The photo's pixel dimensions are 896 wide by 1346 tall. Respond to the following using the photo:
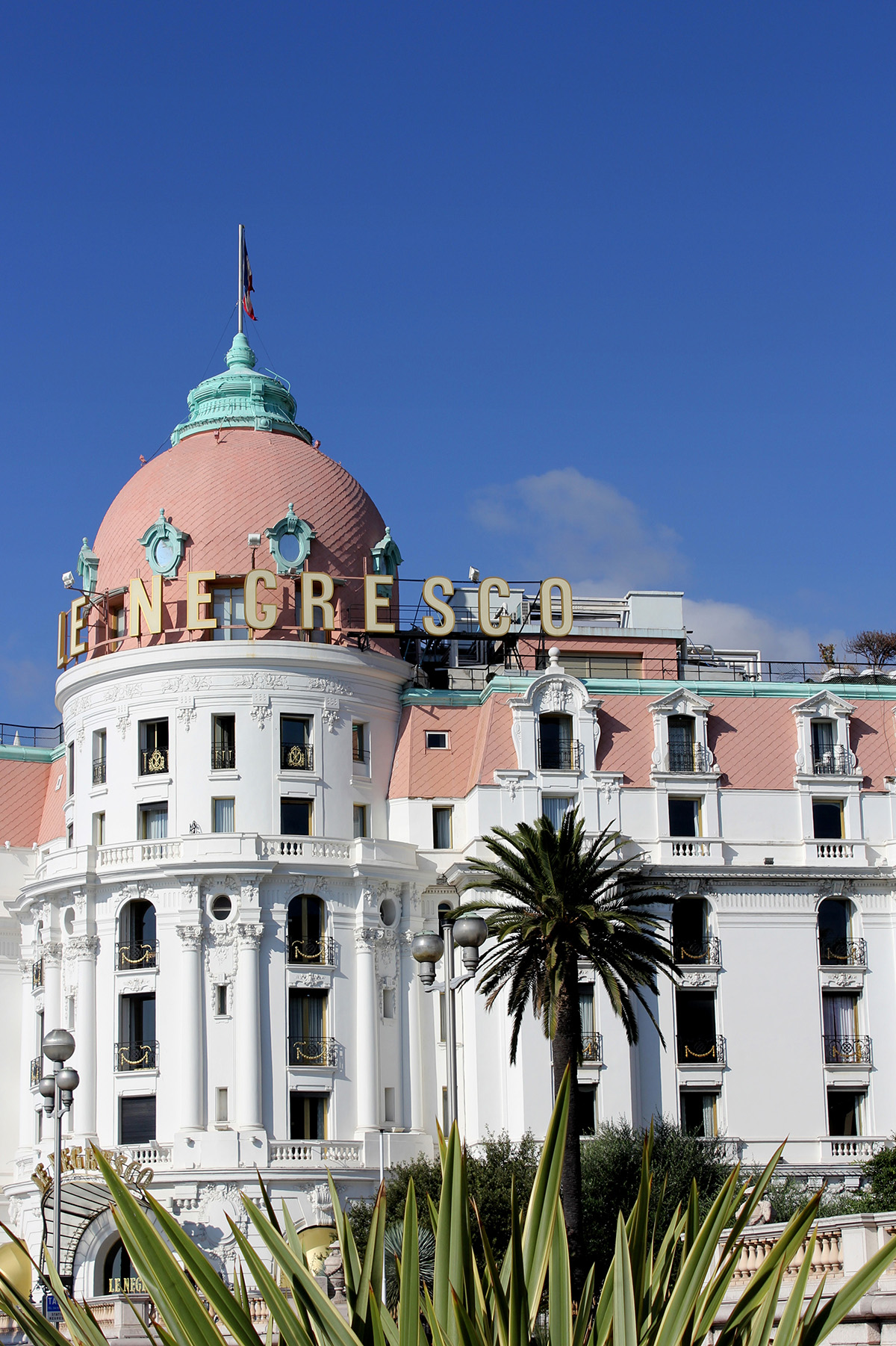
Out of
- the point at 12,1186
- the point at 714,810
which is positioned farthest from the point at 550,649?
the point at 12,1186

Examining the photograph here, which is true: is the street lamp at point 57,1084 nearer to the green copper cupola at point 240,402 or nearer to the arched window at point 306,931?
the arched window at point 306,931

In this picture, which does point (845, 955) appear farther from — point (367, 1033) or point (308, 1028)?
point (308, 1028)

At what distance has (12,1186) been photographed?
7675 cm

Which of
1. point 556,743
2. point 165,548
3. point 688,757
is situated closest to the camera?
point 556,743

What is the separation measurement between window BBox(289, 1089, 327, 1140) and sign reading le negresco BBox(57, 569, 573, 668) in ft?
63.1

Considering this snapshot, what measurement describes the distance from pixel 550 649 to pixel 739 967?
640 inches

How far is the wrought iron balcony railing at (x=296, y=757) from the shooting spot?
3024 inches

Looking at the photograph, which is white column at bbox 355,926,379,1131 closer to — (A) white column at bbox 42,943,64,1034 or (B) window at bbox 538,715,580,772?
(B) window at bbox 538,715,580,772

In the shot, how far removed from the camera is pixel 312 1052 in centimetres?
7331

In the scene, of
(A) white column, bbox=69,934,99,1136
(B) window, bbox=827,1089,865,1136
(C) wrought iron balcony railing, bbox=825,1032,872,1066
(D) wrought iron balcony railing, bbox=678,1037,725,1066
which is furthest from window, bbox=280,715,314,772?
(B) window, bbox=827,1089,865,1136

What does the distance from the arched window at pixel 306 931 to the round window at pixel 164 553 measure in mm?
15687

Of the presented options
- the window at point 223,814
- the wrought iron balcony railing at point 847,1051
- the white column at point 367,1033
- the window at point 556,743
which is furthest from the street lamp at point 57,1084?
the wrought iron balcony railing at point 847,1051

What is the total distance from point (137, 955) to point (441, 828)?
46.3 feet

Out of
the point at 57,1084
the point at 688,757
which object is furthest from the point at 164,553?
the point at 57,1084
